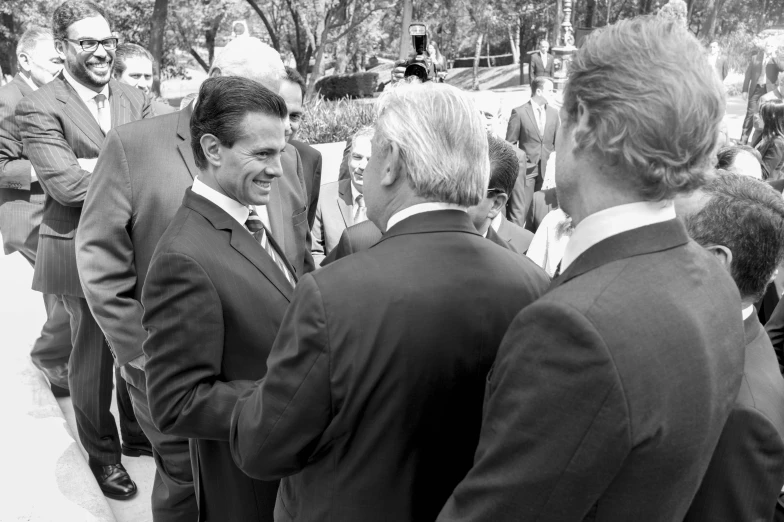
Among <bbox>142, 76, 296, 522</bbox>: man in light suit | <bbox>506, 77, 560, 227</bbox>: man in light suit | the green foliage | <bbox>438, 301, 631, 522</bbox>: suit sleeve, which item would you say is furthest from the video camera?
the green foliage

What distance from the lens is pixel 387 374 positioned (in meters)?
1.51

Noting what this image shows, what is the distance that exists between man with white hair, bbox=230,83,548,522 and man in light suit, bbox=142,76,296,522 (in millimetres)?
324

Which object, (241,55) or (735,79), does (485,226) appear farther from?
(735,79)

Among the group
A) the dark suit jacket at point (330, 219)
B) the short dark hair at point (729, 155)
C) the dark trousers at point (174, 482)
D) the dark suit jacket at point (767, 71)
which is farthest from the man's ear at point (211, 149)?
the dark suit jacket at point (767, 71)

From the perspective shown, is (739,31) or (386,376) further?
(739,31)

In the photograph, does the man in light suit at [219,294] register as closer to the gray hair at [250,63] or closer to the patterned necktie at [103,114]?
the gray hair at [250,63]

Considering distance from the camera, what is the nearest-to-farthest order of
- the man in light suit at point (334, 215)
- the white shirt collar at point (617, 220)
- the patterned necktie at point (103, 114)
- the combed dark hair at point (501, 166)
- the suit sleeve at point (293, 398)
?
the white shirt collar at point (617, 220) → the suit sleeve at point (293, 398) → the combed dark hair at point (501, 166) → the patterned necktie at point (103, 114) → the man in light suit at point (334, 215)

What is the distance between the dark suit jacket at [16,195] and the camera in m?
4.23

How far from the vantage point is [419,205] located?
5.39 feet

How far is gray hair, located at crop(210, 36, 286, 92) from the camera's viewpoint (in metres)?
2.96

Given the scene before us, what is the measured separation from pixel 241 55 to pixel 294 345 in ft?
6.00

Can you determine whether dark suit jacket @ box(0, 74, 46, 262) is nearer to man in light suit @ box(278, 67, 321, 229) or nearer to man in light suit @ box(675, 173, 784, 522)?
man in light suit @ box(278, 67, 321, 229)

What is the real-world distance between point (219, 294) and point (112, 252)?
3.52 feet

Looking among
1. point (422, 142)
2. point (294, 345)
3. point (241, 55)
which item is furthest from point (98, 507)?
point (422, 142)
